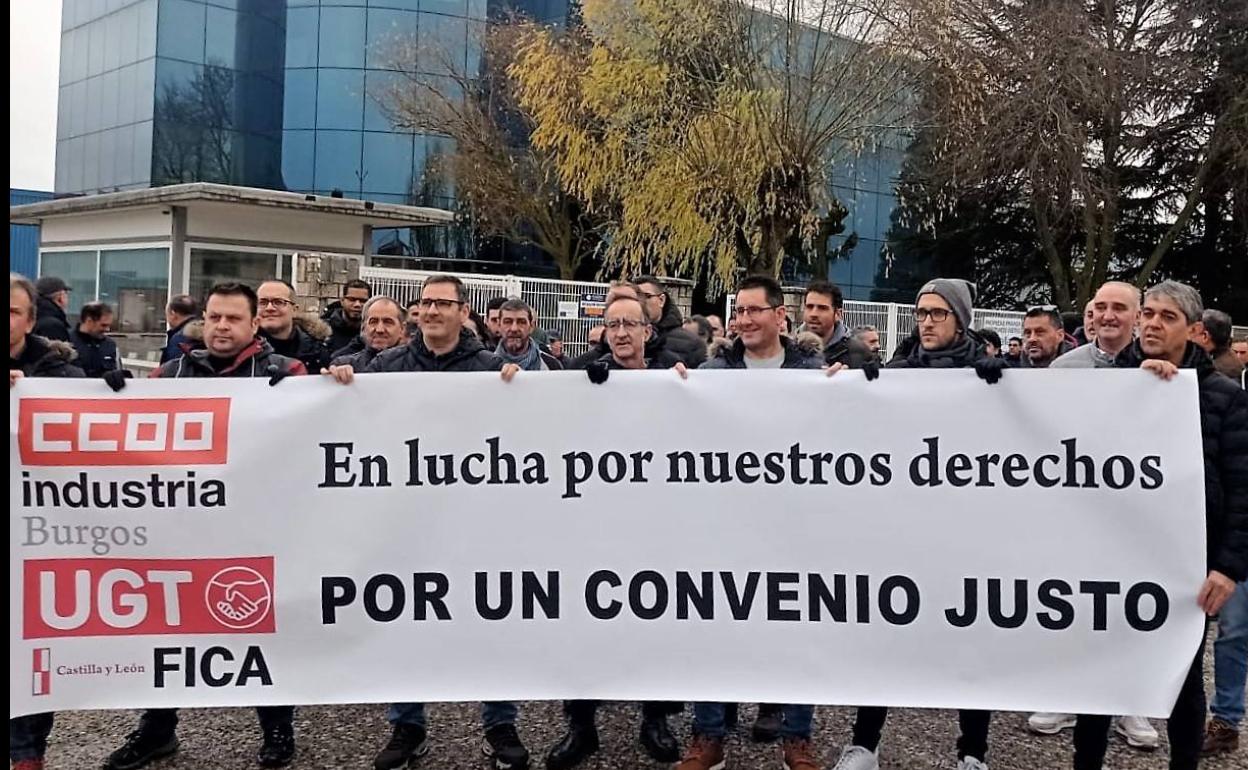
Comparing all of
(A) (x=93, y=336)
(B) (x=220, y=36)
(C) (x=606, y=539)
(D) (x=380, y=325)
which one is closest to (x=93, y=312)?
(A) (x=93, y=336)

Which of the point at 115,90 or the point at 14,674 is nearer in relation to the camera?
the point at 14,674

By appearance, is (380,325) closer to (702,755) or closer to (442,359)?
(442,359)

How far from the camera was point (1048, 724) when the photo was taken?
14.6ft

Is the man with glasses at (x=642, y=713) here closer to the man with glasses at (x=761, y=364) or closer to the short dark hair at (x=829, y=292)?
the man with glasses at (x=761, y=364)

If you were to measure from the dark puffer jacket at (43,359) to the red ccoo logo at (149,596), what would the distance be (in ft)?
2.35

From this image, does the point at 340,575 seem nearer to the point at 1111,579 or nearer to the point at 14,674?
the point at 14,674

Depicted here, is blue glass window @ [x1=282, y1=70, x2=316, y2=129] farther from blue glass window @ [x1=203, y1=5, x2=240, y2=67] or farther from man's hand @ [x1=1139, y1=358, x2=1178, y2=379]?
man's hand @ [x1=1139, y1=358, x2=1178, y2=379]

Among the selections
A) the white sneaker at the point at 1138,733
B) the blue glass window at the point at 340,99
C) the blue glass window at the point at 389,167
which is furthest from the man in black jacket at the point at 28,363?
the blue glass window at the point at 340,99

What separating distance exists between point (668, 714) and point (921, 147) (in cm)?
2262

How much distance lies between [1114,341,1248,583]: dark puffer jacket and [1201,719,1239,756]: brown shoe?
4.21ft

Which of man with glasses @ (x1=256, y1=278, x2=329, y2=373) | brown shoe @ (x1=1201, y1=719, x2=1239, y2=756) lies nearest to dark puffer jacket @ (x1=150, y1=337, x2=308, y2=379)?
man with glasses @ (x1=256, y1=278, x2=329, y2=373)

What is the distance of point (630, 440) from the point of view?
371 centimetres

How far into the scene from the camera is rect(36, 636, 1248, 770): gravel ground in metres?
4.04

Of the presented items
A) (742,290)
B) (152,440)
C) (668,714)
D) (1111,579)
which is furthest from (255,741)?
(1111,579)
